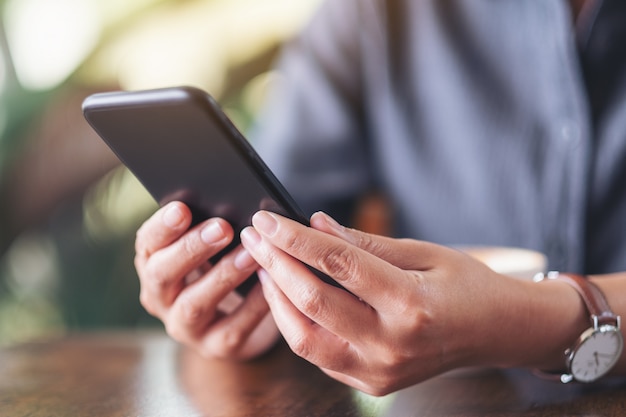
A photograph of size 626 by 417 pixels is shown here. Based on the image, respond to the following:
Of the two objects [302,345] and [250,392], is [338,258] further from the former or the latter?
[250,392]

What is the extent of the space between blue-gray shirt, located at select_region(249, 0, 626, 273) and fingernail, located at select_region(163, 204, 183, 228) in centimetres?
58

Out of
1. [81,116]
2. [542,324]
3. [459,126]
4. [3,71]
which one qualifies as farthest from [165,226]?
[3,71]

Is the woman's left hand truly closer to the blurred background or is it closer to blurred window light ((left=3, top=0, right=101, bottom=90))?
the blurred background

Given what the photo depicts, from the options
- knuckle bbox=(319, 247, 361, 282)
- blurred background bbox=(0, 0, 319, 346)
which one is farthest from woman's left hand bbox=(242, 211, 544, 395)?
blurred background bbox=(0, 0, 319, 346)

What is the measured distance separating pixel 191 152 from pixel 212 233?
8 cm

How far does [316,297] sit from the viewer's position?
1.80 ft

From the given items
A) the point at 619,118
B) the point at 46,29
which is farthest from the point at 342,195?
the point at 46,29

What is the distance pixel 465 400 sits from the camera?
66 centimetres

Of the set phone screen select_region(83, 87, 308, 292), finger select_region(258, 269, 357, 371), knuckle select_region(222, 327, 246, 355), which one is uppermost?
phone screen select_region(83, 87, 308, 292)

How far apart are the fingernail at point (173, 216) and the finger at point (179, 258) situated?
2 cm

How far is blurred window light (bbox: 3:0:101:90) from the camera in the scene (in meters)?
2.11

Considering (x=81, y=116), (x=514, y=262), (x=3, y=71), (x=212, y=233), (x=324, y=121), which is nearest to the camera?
(x=212, y=233)

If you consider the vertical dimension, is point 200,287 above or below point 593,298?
above

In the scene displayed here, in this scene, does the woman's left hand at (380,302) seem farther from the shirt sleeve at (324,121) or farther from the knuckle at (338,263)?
the shirt sleeve at (324,121)
